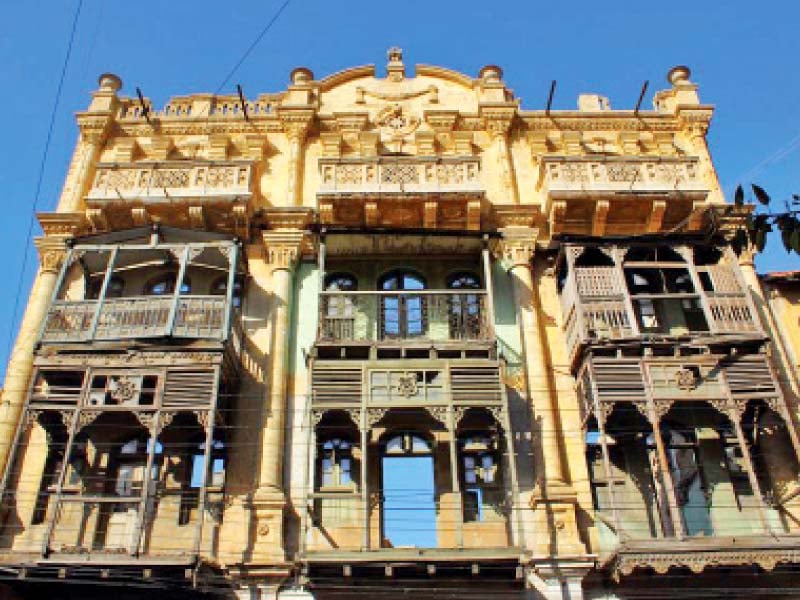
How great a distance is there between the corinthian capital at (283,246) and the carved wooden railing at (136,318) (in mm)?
2334

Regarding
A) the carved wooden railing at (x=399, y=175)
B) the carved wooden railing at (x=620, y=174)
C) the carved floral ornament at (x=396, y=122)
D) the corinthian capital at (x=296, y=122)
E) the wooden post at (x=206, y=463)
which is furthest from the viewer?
the carved floral ornament at (x=396, y=122)

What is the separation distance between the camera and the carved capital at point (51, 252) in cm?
1780

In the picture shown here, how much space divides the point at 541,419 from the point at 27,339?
11.3m

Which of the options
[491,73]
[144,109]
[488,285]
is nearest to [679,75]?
[491,73]

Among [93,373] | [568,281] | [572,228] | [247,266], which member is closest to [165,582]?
[93,373]

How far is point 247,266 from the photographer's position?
17.8 meters

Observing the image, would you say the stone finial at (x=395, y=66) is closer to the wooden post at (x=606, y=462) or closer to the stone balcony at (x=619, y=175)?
the stone balcony at (x=619, y=175)

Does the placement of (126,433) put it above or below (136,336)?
below

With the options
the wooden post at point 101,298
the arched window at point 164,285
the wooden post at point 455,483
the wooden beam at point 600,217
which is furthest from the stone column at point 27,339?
the wooden beam at point 600,217

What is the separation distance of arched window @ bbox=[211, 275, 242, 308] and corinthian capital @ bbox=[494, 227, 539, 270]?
6232 mm

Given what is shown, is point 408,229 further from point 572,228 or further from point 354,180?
A: point 572,228

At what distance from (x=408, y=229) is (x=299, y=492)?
6.45m

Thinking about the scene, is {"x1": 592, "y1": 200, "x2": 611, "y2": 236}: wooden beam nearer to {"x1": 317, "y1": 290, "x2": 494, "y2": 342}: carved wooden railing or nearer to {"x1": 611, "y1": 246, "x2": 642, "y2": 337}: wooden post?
{"x1": 611, "y1": 246, "x2": 642, "y2": 337}: wooden post

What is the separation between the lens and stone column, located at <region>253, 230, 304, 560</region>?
550 inches
